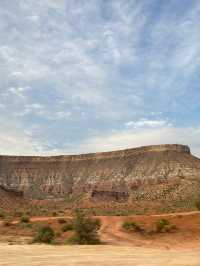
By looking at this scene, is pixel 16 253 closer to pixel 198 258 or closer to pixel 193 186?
pixel 198 258

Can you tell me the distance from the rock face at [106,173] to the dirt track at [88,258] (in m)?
62.2

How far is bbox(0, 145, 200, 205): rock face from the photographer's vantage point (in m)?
91.9

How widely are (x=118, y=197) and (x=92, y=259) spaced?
257ft

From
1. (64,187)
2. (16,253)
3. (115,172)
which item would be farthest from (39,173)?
(16,253)

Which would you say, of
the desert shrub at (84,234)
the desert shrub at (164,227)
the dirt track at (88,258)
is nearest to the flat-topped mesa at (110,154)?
the desert shrub at (164,227)

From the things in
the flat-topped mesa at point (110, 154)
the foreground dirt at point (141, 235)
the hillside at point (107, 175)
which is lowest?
the foreground dirt at point (141, 235)

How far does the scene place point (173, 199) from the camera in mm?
71812

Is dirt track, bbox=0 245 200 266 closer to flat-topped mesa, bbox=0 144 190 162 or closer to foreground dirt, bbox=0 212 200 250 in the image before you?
foreground dirt, bbox=0 212 200 250

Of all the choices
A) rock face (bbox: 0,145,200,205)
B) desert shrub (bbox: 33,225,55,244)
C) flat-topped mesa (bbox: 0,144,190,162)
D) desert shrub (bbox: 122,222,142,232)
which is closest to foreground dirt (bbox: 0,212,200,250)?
desert shrub (bbox: 122,222,142,232)

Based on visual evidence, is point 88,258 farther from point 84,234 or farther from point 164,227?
point 164,227

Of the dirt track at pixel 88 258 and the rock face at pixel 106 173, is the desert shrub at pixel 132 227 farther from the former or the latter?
the rock face at pixel 106 173

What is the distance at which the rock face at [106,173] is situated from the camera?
91.9m

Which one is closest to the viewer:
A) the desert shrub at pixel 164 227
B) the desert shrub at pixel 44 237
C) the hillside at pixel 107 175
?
the desert shrub at pixel 44 237

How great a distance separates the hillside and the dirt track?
196ft
